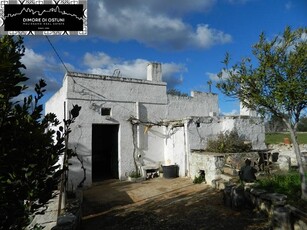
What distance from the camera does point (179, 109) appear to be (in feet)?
57.4

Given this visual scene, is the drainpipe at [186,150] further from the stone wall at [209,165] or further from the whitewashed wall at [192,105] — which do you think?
the whitewashed wall at [192,105]

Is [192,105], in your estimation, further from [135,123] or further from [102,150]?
[102,150]

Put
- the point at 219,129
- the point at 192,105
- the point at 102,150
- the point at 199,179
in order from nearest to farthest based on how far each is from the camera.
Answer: the point at 199,179, the point at 219,129, the point at 192,105, the point at 102,150

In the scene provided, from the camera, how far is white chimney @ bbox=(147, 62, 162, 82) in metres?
16.9

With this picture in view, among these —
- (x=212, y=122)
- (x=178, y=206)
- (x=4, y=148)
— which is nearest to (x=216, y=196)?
(x=178, y=206)

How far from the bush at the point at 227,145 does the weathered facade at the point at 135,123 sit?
0.81 meters

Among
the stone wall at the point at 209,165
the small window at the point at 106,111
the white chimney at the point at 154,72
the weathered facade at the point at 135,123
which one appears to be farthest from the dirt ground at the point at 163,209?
the white chimney at the point at 154,72

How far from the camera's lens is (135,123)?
15.4m

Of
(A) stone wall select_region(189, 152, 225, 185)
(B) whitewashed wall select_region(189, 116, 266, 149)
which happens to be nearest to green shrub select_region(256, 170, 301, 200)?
(A) stone wall select_region(189, 152, 225, 185)

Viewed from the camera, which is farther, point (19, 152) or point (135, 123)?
point (135, 123)

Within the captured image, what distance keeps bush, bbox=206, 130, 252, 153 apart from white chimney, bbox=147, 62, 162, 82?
5.47 m

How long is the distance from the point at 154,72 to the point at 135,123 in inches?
151

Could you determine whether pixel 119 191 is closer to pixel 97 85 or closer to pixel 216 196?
pixel 216 196

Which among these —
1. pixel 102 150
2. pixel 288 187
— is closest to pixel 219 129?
pixel 288 187
